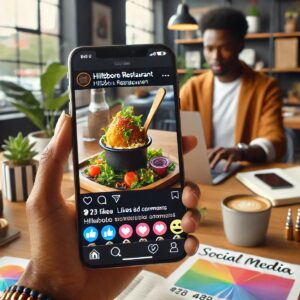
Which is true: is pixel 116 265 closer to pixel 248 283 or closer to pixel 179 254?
pixel 179 254

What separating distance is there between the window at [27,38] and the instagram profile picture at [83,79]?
214 cm

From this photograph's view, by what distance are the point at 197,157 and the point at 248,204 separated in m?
0.32

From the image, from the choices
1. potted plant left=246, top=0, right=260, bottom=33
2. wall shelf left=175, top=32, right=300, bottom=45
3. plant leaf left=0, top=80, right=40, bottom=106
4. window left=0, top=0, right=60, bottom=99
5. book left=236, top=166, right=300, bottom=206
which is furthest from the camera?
potted plant left=246, top=0, right=260, bottom=33

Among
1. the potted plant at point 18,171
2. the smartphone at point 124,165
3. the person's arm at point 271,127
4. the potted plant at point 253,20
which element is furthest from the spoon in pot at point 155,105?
the potted plant at point 253,20

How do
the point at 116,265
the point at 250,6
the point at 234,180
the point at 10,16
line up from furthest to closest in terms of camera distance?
the point at 250,6 < the point at 10,16 < the point at 234,180 < the point at 116,265

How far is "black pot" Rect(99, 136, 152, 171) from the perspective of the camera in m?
0.56

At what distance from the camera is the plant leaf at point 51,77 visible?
1.18m

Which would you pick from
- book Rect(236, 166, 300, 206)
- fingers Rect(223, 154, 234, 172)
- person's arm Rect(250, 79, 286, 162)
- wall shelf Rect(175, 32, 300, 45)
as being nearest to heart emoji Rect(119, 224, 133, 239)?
book Rect(236, 166, 300, 206)

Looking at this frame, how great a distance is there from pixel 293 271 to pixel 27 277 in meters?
0.40

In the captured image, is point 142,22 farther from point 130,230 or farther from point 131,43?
point 130,230

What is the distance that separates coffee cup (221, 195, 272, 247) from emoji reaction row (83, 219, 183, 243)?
0.16 m

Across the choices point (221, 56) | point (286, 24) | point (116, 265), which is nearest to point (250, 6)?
point (286, 24)

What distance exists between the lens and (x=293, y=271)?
61 centimetres

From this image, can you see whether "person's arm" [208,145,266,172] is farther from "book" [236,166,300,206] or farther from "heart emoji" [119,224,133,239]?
"heart emoji" [119,224,133,239]
